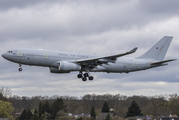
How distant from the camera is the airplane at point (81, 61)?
50.5 meters

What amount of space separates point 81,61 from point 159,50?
20927 millimetres

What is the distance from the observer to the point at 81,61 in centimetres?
5159

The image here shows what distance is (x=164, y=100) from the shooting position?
427 ft

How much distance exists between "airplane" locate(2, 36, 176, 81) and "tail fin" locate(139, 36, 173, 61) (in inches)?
18.6

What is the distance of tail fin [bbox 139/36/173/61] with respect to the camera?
62531 millimetres

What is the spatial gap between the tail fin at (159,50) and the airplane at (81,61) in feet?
1.55

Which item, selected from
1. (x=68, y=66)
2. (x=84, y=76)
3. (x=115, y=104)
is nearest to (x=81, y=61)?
(x=68, y=66)

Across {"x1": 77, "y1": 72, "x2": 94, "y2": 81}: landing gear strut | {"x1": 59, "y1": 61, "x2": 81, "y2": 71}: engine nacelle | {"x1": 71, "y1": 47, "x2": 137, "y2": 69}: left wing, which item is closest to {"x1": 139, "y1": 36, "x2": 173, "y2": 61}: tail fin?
{"x1": 71, "y1": 47, "x2": 137, "y2": 69}: left wing

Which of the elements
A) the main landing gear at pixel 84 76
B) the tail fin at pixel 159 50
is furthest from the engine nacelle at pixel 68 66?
the tail fin at pixel 159 50

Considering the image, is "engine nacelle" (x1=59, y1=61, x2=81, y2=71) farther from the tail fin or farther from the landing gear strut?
the tail fin

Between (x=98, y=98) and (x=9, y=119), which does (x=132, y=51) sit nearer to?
(x=9, y=119)

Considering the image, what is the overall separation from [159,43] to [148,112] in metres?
58.2

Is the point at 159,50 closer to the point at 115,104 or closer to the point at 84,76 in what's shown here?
the point at 84,76

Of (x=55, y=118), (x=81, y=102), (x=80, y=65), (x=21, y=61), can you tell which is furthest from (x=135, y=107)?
(x=21, y=61)
